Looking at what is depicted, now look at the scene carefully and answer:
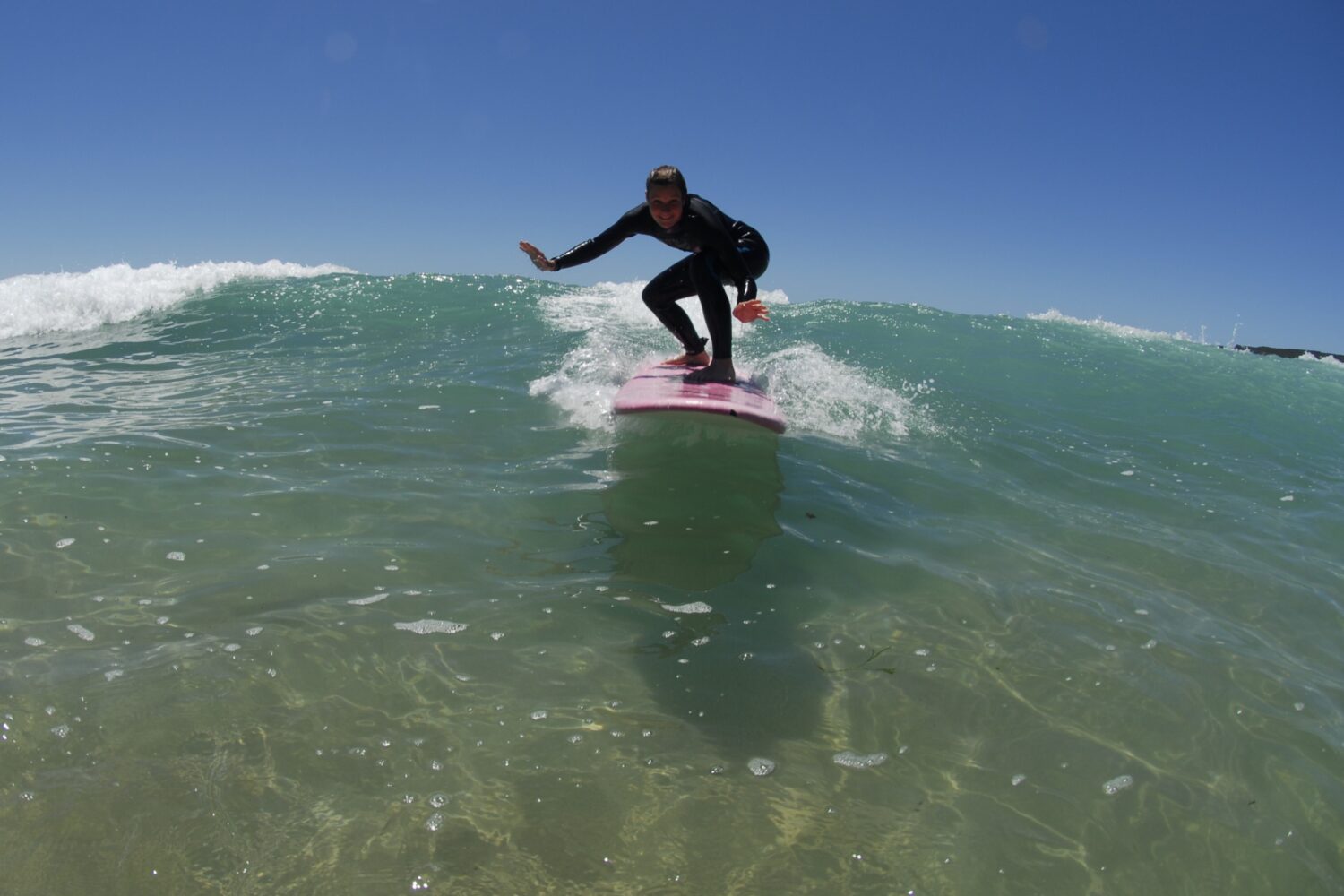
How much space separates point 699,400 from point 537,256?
1.98 metres

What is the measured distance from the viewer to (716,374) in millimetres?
6449

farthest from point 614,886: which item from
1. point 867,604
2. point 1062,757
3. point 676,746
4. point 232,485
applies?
point 232,485

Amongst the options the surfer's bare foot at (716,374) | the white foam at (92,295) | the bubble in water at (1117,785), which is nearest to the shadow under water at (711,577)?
the surfer's bare foot at (716,374)

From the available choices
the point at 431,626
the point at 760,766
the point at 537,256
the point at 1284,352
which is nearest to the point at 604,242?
the point at 537,256

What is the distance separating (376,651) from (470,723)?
616 millimetres

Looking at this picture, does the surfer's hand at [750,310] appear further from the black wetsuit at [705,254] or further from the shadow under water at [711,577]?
the shadow under water at [711,577]

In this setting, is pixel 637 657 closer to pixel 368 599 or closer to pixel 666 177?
pixel 368 599

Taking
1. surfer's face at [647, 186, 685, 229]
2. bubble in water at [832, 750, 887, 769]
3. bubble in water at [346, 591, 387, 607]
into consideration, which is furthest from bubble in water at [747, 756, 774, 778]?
surfer's face at [647, 186, 685, 229]

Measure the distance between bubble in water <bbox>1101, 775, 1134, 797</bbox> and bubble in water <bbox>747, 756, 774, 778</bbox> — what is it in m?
1.12

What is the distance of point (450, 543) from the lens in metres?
4.02

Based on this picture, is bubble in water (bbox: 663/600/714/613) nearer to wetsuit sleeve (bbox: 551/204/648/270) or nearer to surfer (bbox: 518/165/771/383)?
surfer (bbox: 518/165/771/383)

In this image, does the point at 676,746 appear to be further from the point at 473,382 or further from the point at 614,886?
the point at 473,382

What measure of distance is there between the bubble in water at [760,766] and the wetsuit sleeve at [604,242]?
4.66 metres

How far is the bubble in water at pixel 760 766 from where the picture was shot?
2484mm
